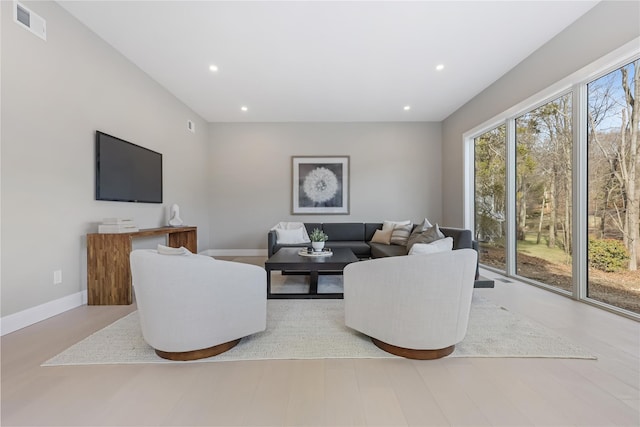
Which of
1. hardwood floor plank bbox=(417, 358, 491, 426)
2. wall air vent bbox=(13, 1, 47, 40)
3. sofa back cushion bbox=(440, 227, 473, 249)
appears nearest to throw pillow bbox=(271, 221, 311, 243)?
sofa back cushion bbox=(440, 227, 473, 249)

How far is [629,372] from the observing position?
154 cm

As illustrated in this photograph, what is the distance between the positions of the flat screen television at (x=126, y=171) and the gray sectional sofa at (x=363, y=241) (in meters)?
1.81

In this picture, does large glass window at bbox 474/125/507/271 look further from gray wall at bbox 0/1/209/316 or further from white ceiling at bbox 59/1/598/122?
gray wall at bbox 0/1/209/316

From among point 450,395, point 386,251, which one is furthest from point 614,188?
point 450,395

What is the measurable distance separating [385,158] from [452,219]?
181 centimetres

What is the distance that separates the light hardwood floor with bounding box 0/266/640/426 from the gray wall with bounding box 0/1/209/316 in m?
0.77

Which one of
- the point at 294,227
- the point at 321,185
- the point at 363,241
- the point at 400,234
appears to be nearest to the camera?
the point at 400,234

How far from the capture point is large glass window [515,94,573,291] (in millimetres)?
2932

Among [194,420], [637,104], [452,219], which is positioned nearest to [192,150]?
[194,420]

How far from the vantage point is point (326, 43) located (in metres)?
2.97

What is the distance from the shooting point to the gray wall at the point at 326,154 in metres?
5.67

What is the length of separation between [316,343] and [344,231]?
3201 mm

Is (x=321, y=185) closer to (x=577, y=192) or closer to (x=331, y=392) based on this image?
(x=577, y=192)

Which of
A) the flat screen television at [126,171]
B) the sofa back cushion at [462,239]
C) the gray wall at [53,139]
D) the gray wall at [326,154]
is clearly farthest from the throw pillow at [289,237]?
the sofa back cushion at [462,239]
